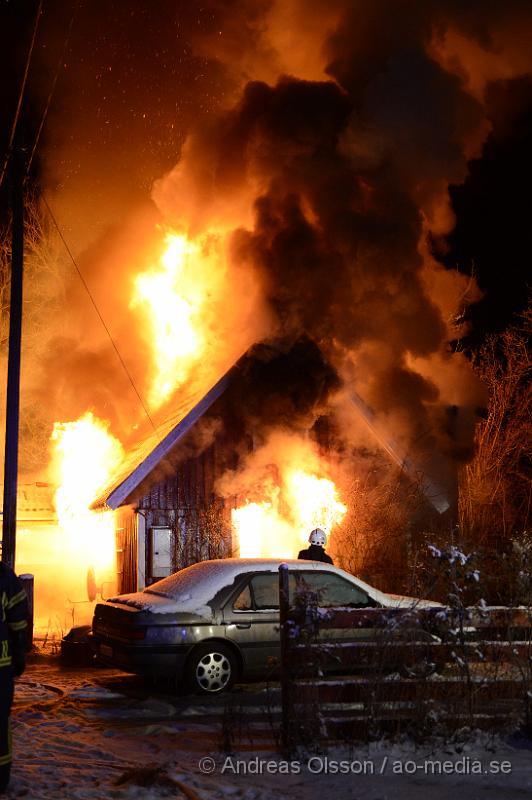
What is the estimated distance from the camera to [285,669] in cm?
620

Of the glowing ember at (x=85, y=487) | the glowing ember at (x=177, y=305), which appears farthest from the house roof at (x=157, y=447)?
the glowing ember at (x=177, y=305)

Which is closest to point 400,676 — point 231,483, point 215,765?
point 215,765

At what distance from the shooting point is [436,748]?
6.06 metres

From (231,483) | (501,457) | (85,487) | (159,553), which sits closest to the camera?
(159,553)

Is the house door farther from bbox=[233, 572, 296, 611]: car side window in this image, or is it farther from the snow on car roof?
bbox=[233, 572, 296, 611]: car side window

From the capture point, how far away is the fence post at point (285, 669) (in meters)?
6.04

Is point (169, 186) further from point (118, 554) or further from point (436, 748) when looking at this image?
point (436, 748)

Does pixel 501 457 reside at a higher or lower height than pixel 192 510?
higher

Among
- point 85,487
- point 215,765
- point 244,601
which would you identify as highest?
point 85,487

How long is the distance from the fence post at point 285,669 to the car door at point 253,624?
270 centimetres

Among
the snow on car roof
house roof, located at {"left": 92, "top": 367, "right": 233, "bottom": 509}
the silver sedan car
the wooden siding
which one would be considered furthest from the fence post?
the wooden siding

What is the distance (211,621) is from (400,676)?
3.17m

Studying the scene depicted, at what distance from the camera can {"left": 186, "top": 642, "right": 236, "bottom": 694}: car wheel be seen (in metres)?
8.66

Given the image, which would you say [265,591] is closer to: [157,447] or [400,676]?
[400,676]
